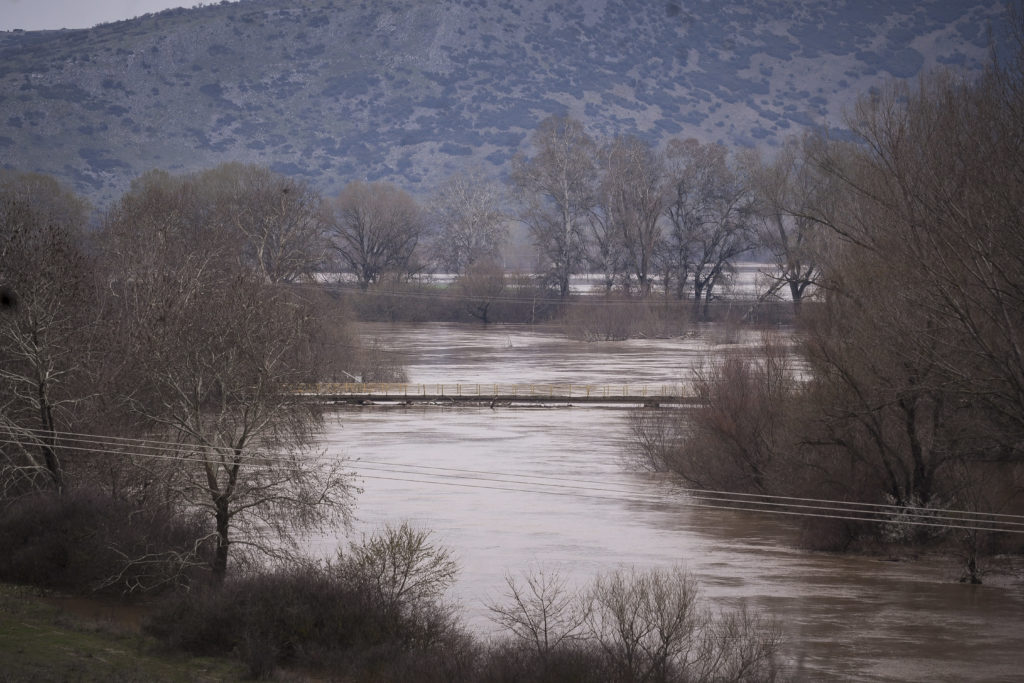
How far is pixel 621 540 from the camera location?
34500 millimetres

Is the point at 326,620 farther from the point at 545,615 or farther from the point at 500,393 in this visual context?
the point at 500,393

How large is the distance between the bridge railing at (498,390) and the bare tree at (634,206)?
112 ft

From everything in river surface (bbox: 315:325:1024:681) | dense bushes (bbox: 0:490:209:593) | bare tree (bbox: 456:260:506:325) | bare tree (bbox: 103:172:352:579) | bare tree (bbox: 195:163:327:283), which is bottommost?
river surface (bbox: 315:325:1024:681)

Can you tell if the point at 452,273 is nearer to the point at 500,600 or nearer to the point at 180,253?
the point at 180,253

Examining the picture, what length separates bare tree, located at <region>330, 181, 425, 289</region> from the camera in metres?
114

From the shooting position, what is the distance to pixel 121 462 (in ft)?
106

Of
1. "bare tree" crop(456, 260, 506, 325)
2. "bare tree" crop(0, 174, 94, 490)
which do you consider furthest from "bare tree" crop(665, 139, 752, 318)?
"bare tree" crop(0, 174, 94, 490)

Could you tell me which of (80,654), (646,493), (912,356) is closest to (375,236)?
(646,493)

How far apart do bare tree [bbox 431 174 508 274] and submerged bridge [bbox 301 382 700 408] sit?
52.4 meters

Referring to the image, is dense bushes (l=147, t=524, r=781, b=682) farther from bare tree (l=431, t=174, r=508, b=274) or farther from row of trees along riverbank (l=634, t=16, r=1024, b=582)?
bare tree (l=431, t=174, r=508, b=274)

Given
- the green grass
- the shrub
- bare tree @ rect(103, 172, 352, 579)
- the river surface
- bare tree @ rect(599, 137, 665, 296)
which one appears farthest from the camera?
bare tree @ rect(599, 137, 665, 296)

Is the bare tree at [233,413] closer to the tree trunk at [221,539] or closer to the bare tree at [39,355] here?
the tree trunk at [221,539]

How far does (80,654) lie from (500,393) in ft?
145

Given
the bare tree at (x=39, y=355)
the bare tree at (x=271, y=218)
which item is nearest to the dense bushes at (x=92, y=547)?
the bare tree at (x=39, y=355)
